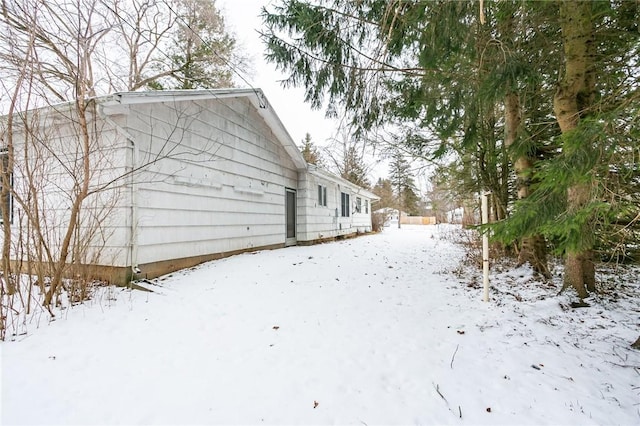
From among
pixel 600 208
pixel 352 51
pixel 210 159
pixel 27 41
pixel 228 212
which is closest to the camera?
pixel 600 208

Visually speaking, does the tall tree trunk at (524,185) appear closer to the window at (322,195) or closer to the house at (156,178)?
the house at (156,178)

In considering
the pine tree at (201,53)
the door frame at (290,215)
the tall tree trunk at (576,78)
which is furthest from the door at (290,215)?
the tall tree trunk at (576,78)

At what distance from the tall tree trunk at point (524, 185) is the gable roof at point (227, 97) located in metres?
5.56

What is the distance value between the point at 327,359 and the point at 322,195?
→ 9792 millimetres

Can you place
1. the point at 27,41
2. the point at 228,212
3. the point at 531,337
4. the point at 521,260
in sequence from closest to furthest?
the point at 531,337 < the point at 27,41 < the point at 521,260 < the point at 228,212

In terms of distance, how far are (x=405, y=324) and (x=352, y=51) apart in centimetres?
400

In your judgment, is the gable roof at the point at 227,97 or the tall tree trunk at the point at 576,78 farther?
the gable roof at the point at 227,97

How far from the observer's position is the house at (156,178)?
4145 mm

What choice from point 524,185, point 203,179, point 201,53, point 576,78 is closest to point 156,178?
point 203,179

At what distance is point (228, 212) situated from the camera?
7125mm

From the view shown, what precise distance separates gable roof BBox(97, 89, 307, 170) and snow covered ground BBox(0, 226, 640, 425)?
290 cm

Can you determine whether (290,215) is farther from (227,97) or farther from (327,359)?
(327,359)

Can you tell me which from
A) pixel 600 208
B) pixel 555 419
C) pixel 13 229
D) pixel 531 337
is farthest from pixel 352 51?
pixel 13 229

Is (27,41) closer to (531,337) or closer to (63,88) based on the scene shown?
(63,88)
